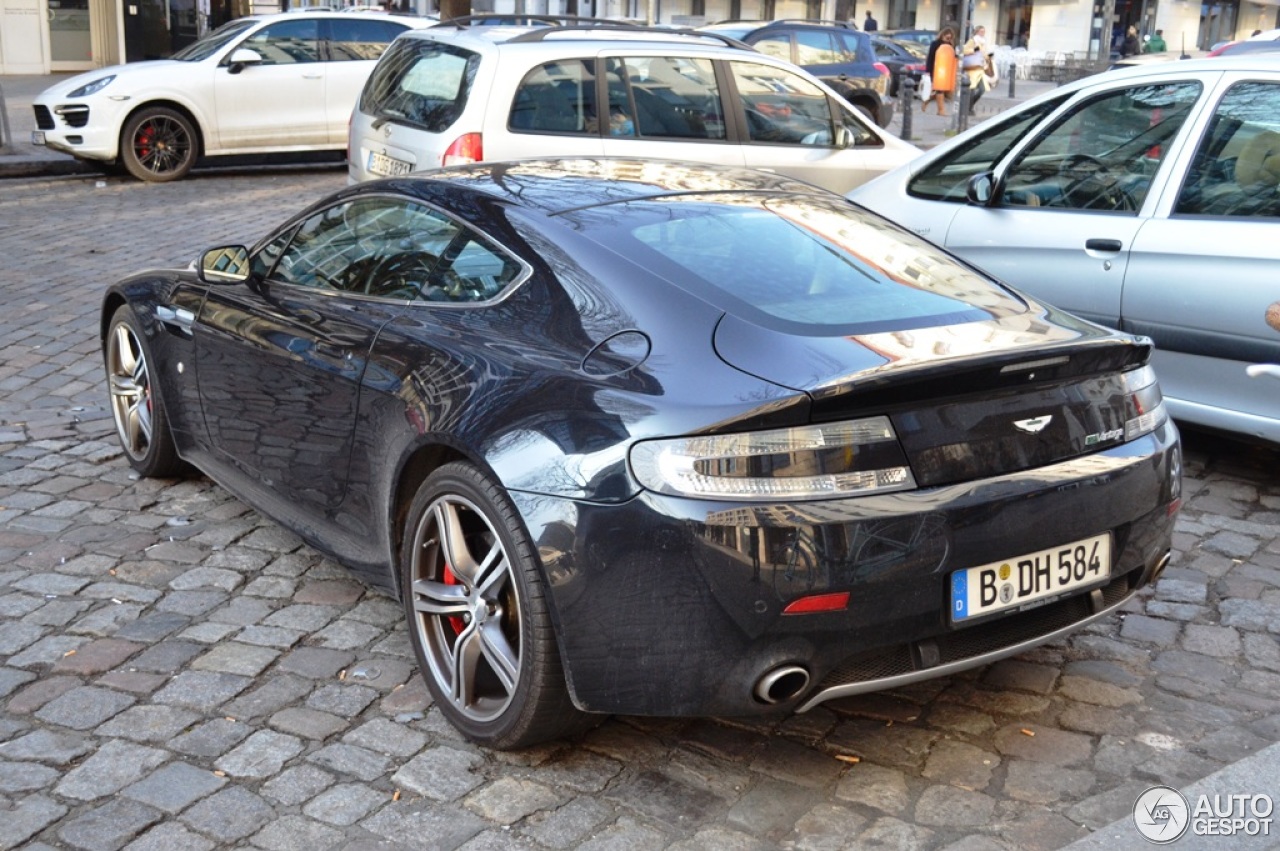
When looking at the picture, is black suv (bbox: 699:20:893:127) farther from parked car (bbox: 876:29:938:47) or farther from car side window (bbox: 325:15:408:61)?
parked car (bbox: 876:29:938:47)

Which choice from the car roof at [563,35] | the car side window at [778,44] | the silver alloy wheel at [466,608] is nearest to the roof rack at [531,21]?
the car roof at [563,35]

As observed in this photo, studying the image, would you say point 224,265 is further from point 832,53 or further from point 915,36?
point 915,36

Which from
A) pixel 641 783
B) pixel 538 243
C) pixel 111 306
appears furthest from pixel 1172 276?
pixel 111 306

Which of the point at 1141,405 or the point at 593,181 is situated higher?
the point at 593,181

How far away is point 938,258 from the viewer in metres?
4.26

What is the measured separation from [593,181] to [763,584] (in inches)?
65.3

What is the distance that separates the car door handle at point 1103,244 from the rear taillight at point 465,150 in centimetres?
382

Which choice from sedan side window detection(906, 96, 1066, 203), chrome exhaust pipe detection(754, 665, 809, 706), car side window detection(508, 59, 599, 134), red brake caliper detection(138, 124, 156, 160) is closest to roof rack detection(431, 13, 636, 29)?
car side window detection(508, 59, 599, 134)

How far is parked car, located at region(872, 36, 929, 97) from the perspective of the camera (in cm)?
3291

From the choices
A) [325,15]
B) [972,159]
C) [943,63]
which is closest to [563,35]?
[972,159]

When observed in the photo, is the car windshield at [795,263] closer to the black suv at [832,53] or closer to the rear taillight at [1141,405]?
the rear taillight at [1141,405]

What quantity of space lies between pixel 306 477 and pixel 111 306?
1965 mm

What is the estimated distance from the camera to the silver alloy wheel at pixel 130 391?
18.6ft

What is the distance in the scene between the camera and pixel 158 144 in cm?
1477
